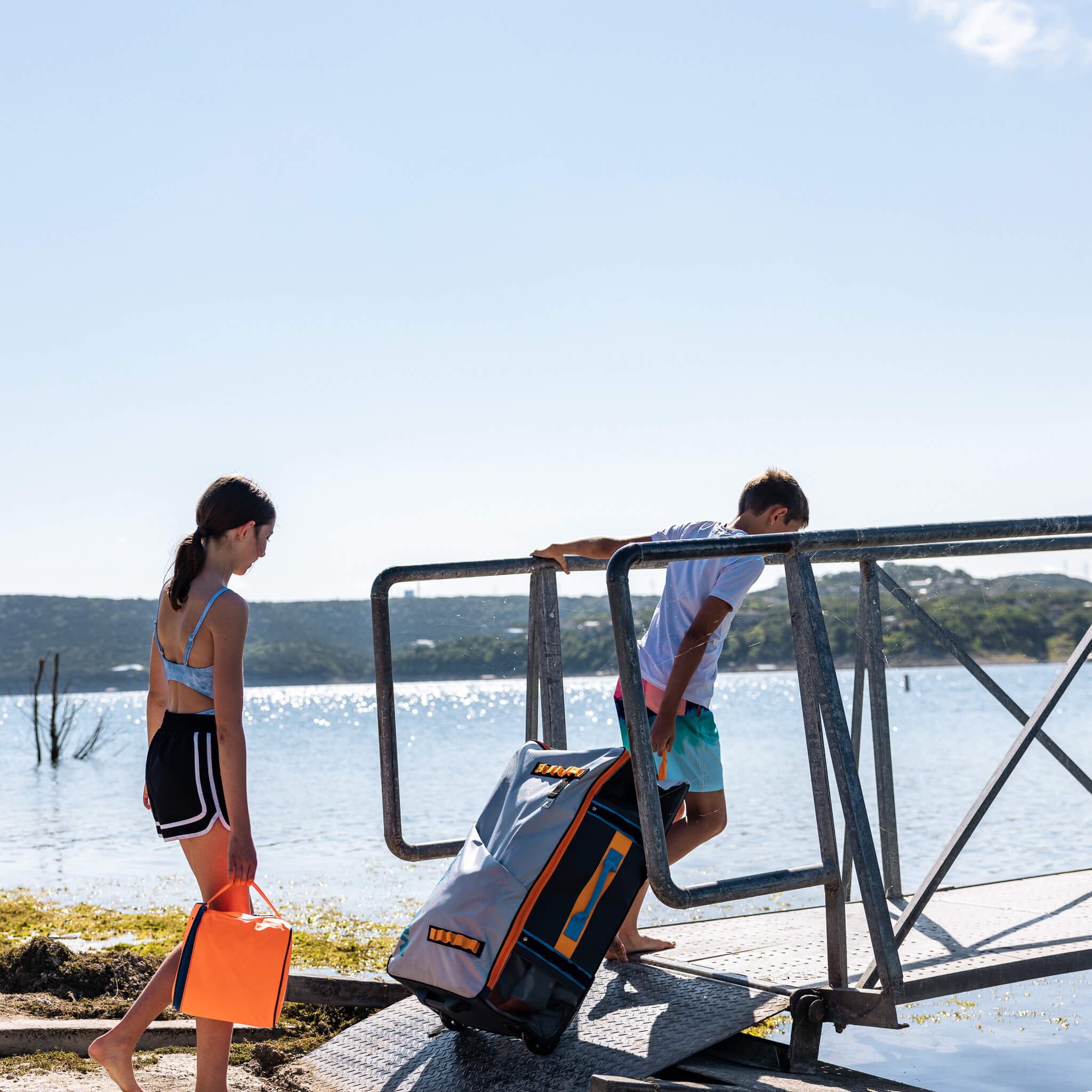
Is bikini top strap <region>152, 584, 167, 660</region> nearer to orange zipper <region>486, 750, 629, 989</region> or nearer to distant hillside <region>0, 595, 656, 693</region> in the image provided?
distant hillside <region>0, 595, 656, 693</region>

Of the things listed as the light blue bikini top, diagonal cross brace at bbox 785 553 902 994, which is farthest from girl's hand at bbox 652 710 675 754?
the light blue bikini top

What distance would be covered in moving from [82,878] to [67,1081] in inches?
289

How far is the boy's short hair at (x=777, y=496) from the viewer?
3.31 metres

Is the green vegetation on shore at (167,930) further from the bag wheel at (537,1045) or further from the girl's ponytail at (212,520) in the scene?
the girl's ponytail at (212,520)

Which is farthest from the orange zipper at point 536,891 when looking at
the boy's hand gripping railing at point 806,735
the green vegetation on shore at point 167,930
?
the green vegetation on shore at point 167,930

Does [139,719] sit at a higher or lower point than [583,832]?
lower

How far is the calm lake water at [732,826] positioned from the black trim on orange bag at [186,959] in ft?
4.42

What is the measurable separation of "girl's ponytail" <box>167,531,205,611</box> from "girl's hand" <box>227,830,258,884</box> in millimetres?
598

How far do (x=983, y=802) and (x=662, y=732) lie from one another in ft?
2.82

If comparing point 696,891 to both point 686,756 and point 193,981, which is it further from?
point 193,981

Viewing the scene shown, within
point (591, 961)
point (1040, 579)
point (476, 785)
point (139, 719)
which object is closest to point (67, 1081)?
point (591, 961)

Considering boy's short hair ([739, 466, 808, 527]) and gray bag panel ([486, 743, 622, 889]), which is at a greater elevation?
boy's short hair ([739, 466, 808, 527])

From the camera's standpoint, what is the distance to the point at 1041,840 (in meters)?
10.6

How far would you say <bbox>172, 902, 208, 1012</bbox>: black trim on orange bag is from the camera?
273 cm
